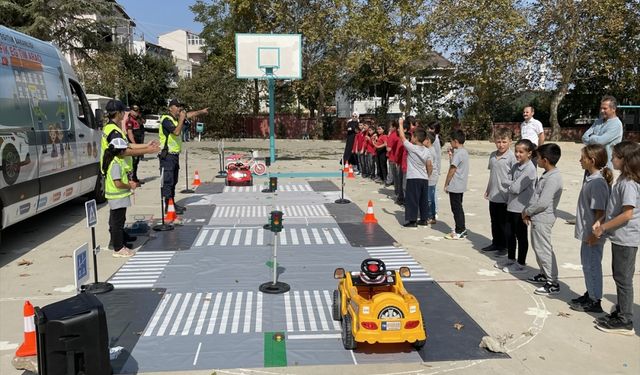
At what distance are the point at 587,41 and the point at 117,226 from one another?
33.9 m

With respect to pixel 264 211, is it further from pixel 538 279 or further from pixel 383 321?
pixel 383 321

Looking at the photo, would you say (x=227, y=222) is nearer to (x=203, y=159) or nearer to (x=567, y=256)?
(x=567, y=256)

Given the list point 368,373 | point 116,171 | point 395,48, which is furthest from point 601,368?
point 395,48

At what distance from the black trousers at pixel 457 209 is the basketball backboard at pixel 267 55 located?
47.4ft

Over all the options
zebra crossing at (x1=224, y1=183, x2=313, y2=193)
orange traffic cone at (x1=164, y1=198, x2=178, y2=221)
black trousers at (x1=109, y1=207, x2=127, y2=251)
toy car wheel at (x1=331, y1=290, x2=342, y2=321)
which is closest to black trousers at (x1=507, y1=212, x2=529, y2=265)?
toy car wheel at (x1=331, y1=290, x2=342, y2=321)

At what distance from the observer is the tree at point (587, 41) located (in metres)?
31.7

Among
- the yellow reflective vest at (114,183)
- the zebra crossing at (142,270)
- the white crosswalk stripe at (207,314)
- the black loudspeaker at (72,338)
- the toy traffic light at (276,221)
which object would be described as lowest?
the white crosswalk stripe at (207,314)

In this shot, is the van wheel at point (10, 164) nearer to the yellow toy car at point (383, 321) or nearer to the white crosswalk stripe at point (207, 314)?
the white crosswalk stripe at point (207, 314)

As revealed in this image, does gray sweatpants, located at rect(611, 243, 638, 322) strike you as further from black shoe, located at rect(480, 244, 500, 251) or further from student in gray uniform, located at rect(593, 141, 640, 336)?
black shoe, located at rect(480, 244, 500, 251)

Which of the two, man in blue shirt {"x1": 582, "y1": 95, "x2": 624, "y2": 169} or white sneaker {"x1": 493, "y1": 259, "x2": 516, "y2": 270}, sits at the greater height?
man in blue shirt {"x1": 582, "y1": 95, "x2": 624, "y2": 169}

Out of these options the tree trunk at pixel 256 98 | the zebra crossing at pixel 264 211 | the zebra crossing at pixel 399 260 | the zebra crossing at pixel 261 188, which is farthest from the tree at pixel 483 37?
the zebra crossing at pixel 399 260

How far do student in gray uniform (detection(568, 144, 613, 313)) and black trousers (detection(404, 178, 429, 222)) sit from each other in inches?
162

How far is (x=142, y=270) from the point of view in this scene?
688cm

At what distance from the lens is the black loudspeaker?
3592mm
